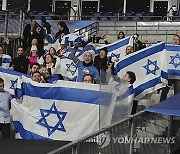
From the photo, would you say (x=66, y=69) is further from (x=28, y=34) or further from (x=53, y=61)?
(x=28, y=34)

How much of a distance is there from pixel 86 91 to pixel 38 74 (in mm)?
1347

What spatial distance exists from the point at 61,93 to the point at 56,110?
1.23ft

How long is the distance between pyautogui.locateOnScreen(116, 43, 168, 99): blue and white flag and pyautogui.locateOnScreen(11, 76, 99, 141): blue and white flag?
1.53m

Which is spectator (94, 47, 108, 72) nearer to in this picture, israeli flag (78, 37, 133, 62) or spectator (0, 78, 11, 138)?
→ israeli flag (78, 37, 133, 62)

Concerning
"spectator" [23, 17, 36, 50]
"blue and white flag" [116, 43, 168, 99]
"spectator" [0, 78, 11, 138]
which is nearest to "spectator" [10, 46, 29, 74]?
"spectator" [0, 78, 11, 138]

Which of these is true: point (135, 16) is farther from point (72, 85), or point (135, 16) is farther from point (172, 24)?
point (72, 85)

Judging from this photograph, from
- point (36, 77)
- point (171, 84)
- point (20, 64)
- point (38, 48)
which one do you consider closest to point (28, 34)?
point (38, 48)

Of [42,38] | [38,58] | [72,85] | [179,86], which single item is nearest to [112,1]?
[42,38]

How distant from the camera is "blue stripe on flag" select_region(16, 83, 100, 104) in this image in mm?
9820

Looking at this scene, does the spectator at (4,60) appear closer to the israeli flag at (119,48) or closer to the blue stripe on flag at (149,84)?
the israeli flag at (119,48)

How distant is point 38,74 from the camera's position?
34.8 feet

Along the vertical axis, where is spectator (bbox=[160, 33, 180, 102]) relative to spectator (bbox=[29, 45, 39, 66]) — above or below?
below

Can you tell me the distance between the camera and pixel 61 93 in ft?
33.3

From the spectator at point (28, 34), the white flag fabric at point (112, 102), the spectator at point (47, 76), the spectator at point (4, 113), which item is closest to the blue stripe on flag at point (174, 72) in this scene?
the spectator at point (47, 76)
